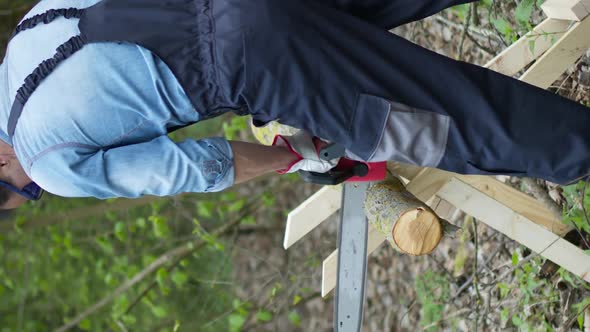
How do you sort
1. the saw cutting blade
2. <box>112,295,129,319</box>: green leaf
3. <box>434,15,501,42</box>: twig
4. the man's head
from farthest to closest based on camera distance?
<box>112,295,129,319</box>: green leaf
<box>434,15,501,42</box>: twig
the saw cutting blade
the man's head

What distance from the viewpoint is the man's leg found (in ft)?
6.06

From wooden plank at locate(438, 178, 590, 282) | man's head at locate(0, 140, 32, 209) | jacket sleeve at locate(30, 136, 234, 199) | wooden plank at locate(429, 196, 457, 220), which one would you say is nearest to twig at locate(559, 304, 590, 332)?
wooden plank at locate(438, 178, 590, 282)

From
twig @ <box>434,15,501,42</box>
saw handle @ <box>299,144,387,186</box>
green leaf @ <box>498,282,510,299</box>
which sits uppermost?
saw handle @ <box>299,144,387,186</box>

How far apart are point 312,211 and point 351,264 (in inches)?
13.7

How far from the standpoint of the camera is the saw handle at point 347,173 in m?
2.04

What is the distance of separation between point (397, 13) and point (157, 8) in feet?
2.14

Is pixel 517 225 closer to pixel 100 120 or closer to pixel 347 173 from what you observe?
pixel 347 173

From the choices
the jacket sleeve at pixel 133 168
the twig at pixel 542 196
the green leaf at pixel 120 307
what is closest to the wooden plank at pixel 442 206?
the twig at pixel 542 196

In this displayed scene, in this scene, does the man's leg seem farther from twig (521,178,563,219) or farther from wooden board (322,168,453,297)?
twig (521,178,563,219)

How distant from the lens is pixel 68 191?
169 cm

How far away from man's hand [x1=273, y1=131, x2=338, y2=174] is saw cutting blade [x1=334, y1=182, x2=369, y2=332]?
35 cm

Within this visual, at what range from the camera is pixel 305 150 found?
6.52ft

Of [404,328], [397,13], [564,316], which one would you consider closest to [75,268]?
[404,328]

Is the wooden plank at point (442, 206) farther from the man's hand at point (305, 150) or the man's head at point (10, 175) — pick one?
the man's head at point (10, 175)
